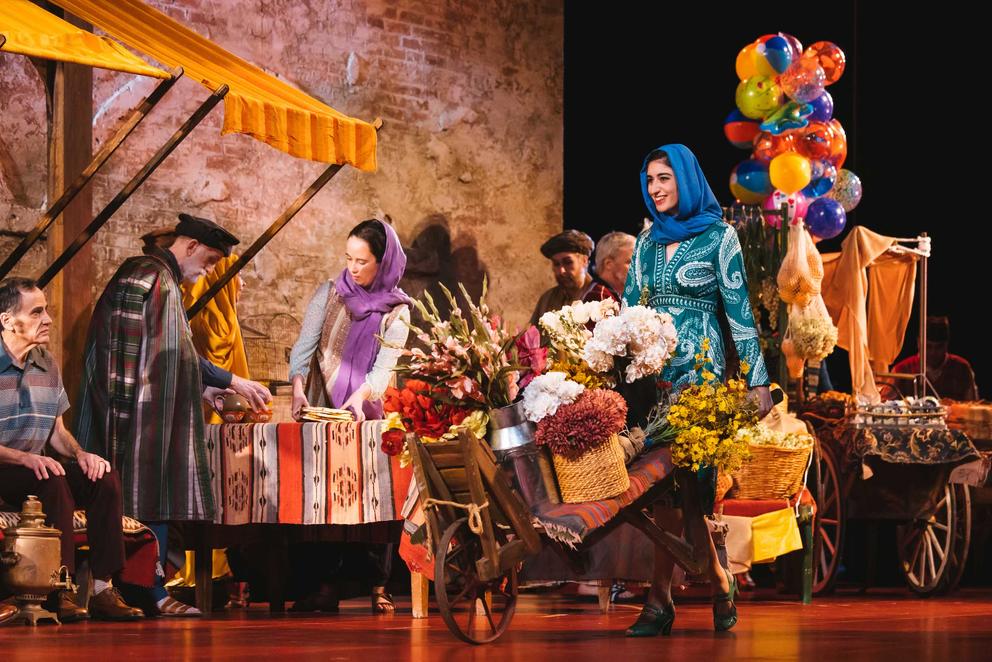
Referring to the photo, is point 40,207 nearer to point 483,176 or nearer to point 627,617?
point 483,176

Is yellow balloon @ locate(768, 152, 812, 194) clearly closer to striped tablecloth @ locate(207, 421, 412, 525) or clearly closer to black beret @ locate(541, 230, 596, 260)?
black beret @ locate(541, 230, 596, 260)

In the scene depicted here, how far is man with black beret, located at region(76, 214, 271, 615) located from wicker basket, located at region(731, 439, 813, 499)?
7.86 ft

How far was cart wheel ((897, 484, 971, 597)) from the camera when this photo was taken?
8.27 m

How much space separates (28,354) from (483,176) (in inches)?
179

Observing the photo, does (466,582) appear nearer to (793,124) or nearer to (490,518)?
(490,518)

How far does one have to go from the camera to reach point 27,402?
5910 mm

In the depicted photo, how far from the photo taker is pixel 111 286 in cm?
650

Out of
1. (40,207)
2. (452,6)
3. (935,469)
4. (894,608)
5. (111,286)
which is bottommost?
(894,608)

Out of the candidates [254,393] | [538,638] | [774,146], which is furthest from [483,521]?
[774,146]

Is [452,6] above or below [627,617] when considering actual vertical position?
above

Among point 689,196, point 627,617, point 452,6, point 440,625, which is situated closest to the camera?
point 689,196

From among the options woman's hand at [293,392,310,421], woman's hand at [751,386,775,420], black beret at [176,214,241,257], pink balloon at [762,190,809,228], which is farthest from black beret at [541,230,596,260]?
woman's hand at [751,386,775,420]

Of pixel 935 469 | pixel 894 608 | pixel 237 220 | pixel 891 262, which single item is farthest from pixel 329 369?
pixel 891 262

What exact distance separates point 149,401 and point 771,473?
277 centimetres
